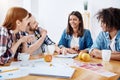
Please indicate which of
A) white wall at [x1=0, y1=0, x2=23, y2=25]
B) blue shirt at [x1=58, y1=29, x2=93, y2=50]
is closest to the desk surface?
blue shirt at [x1=58, y1=29, x2=93, y2=50]

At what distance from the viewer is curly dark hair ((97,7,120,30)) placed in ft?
6.84

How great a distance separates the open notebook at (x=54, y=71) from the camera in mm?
1378

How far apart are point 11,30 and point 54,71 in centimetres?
70

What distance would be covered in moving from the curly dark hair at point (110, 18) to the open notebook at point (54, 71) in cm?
74

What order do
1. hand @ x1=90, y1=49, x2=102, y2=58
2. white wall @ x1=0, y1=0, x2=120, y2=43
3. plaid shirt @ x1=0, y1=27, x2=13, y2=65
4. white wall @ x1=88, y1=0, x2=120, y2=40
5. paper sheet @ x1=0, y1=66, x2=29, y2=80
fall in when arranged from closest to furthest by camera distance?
1. paper sheet @ x1=0, y1=66, x2=29, y2=80
2. plaid shirt @ x1=0, y1=27, x2=13, y2=65
3. hand @ x1=90, y1=49, x2=102, y2=58
4. white wall @ x1=88, y1=0, x2=120, y2=40
5. white wall @ x1=0, y1=0, x2=120, y2=43

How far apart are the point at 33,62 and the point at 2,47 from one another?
278mm

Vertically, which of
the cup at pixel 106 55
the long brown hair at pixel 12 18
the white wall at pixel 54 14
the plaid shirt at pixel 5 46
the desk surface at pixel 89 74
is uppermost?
the white wall at pixel 54 14

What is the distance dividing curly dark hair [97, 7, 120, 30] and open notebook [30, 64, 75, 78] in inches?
29.1

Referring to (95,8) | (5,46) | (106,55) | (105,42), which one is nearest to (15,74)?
(5,46)

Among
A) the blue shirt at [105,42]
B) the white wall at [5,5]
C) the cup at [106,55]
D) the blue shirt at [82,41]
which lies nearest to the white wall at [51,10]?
the white wall at [5,5]

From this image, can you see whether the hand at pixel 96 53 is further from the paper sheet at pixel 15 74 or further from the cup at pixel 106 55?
the paper sheet at pixel 15 74

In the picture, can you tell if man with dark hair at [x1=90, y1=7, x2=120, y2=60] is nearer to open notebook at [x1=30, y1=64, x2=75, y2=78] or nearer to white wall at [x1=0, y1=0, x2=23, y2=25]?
open notebook at [x1=30, y1=64, x2=75, y2=78]

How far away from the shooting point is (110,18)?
82.0 inches

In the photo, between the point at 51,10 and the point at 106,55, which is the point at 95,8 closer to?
the point at 51,10
